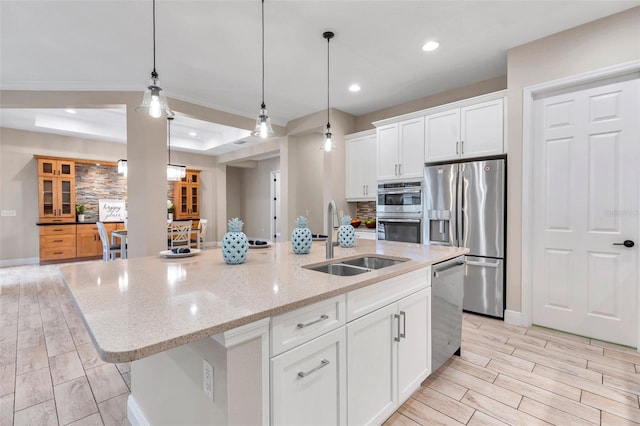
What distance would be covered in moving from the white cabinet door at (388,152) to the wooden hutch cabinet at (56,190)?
6.84 meters

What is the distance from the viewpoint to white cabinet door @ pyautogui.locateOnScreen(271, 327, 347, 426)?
3.48 feet

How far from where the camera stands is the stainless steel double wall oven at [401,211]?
382 cm

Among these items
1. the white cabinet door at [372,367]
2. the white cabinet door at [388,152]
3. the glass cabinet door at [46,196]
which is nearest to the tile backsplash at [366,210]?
the white cabinet door at [388,152]

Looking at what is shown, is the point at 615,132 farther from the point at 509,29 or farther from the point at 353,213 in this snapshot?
the point at 353,213

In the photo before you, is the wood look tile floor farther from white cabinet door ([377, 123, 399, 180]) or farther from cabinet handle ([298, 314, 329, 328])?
white cabinet door ([377, 123, 399, 180])

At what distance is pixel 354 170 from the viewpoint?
491cm

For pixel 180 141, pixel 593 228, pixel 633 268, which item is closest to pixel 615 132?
pixel 593 228

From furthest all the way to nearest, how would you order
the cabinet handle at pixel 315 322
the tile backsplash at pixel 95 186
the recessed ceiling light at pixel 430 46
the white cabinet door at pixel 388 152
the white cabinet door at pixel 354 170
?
the tile backsplash at pixel 95 186
the white cabinet door at pixel 354 170
the white cabinet door at pixel 388 152
the recessed ceiling light at pixel 430 46
the cabinet handle at pixel 315 322

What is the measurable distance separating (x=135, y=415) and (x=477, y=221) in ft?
11.2

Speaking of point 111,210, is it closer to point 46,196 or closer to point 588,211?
point 46,196

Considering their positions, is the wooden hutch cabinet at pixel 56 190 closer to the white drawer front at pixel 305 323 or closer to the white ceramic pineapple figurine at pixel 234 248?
the white ceramic pineapple figurine at pixel 234 248

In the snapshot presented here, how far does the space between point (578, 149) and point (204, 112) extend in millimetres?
4778

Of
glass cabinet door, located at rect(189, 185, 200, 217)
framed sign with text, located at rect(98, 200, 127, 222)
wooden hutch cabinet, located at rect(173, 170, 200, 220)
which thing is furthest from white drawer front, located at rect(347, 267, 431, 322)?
glass cabinet door, located at rect(189, 185, 200, 217)

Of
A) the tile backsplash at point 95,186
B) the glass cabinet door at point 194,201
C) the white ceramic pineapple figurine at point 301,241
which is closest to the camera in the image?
the white ceramic pineapple figurine at point 301,241
